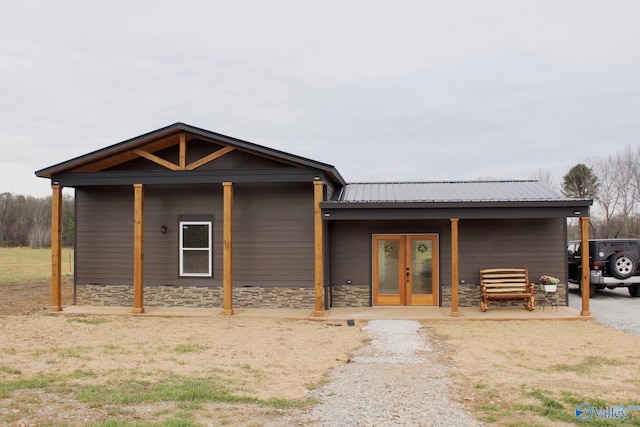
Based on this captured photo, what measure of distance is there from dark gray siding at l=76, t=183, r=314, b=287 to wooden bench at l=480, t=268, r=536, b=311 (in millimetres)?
4058

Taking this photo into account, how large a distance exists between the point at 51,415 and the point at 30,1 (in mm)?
9747

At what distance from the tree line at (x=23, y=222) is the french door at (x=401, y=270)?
52.4 meters

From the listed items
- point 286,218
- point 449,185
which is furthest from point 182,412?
point 449,185

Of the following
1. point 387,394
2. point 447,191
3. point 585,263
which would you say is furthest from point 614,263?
point 387,394

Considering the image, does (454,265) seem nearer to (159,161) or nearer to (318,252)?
(318,252)

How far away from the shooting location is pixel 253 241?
43.4ft

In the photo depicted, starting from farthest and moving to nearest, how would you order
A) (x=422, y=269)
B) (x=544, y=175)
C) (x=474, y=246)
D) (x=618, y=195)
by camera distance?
(x=544, y=175)
(x=618, y=195)
(x=422, y=269)
(x=474, y=246)

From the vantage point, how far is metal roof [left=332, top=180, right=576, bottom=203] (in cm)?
1321

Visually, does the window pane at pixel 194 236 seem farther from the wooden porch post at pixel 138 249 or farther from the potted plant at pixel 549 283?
the potted plant at pixel 549 283

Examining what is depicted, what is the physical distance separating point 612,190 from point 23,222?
58.4 metres

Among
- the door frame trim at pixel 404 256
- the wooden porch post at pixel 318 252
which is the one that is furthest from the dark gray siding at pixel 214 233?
the door frame trim at pixel 404 256

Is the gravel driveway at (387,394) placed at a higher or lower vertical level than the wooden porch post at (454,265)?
lower

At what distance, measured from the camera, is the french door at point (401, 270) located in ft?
43.9

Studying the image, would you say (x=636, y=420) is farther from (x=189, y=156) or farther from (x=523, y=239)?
(x=189, y=156)
